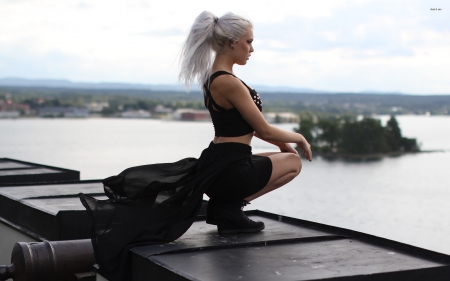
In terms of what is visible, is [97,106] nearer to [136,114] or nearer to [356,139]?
[136,114]

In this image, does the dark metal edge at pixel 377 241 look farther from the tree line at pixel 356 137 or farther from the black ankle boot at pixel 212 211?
the tree line at pixel 356 137

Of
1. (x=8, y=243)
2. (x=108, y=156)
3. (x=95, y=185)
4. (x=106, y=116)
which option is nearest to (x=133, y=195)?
(x=8, y=243)

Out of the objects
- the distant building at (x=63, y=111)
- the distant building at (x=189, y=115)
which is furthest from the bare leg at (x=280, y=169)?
the distant building at (x=63, y=111)

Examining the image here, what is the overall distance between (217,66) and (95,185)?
13.5 feet

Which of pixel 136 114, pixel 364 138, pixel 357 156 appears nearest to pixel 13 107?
pixel 136 114

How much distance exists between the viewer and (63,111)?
122 metres

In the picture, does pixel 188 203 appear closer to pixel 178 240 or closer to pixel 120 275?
pixel 178 240

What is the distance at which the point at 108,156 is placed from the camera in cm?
6775

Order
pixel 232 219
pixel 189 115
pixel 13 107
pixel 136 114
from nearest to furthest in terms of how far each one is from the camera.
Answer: pixel 232 219 → pixel 189 115 → pixel 136 114 → pixel 13 107

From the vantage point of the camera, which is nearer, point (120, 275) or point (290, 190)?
point (120, 275)

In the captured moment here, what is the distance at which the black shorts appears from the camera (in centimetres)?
399

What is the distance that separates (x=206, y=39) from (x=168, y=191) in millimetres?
932

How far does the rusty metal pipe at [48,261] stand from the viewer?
425cm

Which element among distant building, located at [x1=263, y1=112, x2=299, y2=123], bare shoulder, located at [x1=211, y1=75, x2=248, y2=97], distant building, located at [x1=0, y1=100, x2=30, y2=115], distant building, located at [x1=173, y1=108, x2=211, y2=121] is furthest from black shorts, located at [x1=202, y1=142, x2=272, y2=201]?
distant building, located at [x1=0, y1=100, x2=30, y2=115]
